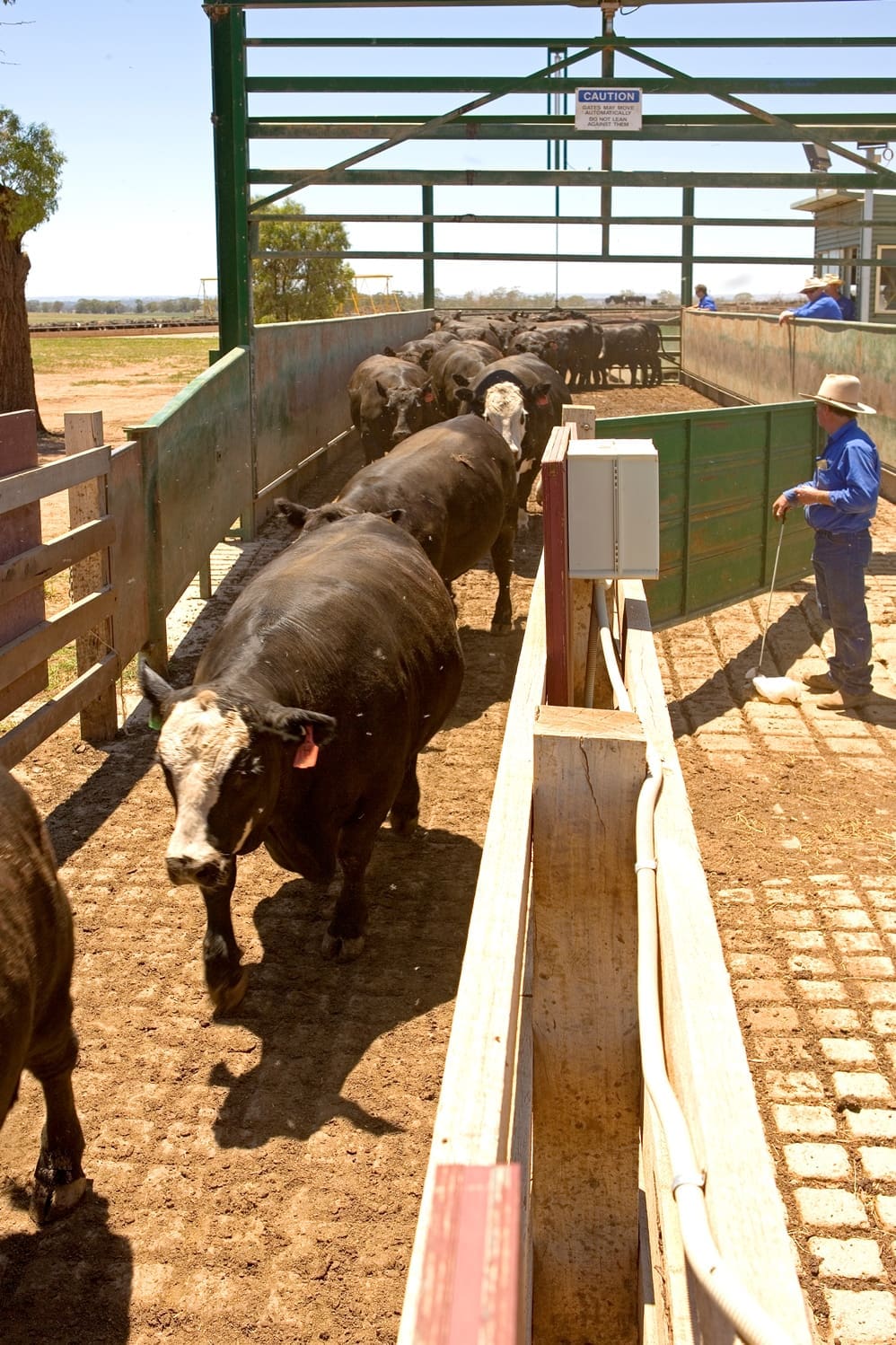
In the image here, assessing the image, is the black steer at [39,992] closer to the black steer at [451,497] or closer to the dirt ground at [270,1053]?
the dirt ground at [270,1053]

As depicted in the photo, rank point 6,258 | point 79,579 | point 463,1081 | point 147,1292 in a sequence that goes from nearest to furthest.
→ point 463,1081, point 147,1292, point 79,579, point 6,258

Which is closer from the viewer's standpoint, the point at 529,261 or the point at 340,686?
the point at 340,686

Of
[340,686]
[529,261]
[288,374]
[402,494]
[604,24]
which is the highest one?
[604,24]

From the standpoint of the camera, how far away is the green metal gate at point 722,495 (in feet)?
28.0

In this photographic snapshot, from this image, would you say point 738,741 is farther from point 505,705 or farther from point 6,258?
point 6,258

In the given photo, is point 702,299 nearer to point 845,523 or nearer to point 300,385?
point 300,385

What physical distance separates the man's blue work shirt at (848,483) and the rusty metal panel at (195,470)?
13.4 ft

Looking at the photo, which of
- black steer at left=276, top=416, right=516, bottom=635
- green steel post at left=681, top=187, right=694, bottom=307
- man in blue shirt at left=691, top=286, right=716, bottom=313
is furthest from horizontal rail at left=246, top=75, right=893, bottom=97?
man in blue shirt at left=691, top=286, right=716, bottom=313

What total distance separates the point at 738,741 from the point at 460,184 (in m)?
7.57

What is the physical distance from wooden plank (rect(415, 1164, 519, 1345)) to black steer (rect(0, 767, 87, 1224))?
84.6 inches

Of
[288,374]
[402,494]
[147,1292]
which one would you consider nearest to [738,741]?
[402,494]

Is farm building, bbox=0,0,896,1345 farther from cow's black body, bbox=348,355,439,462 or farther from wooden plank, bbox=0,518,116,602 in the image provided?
cow's black body, bbox=348,355,439,462

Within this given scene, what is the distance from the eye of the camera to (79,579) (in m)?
7.49

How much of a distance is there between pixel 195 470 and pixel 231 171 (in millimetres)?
4171
